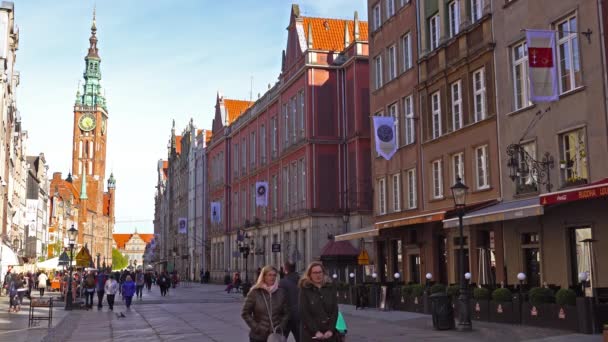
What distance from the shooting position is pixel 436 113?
3139 centimetres

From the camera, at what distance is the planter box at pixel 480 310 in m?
22.0

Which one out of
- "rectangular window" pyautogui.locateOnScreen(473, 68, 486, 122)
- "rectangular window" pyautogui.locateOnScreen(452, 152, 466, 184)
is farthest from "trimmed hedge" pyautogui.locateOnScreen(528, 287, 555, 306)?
"rectangular window" pyautogui.locateOnScreen(452, 152, 466, 184)

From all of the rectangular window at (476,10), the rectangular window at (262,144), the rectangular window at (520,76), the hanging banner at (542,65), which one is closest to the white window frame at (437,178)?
the rectangular window at (476,10)

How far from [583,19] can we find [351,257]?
65.7 feet

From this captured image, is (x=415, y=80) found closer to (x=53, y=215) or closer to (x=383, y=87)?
(x=383, y=87)

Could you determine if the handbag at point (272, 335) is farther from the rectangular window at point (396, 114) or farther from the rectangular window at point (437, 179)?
the rectangular window at point (396, 114)

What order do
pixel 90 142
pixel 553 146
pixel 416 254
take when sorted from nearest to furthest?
pixel 553 146
pixel 416 254
pixel 90 142

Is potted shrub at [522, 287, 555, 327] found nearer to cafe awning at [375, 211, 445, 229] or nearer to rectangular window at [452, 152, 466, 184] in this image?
cafe awning at [375, 211, 445, 229]

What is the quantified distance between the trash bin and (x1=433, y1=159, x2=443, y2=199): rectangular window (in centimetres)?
1075

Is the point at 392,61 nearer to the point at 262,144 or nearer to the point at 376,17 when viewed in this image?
the point at 376,17

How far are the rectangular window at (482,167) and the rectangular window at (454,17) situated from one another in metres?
5.18

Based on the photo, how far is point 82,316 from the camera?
97.0 feet

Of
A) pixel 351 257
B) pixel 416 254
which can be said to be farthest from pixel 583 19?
pixel 351 257

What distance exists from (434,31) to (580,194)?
14981 millimetres
